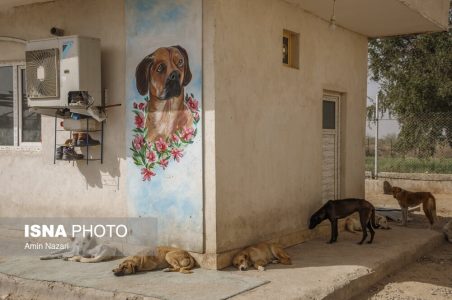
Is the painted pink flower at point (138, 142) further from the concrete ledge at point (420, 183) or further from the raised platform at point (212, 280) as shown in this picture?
the concrete ledge at point (420, 183)

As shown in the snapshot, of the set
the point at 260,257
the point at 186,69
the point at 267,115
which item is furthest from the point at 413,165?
the point at 186,69

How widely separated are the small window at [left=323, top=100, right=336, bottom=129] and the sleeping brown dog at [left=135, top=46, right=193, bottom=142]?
134 inches

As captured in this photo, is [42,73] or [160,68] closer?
[160,68]

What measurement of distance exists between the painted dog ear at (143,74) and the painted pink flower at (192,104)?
66 cm

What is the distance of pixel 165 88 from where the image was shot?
6.20m

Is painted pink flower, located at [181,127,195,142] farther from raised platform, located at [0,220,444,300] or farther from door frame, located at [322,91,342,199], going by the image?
door frame, located at [322,91,342,199]

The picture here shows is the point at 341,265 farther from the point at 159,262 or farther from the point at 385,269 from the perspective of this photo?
the point at 159,262

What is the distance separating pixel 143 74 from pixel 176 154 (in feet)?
3.72

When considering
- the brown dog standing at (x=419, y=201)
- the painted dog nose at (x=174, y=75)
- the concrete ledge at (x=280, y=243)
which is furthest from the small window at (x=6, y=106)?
the brown dog standing at (x=419, y=201)

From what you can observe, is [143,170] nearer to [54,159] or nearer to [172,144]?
[172,144]

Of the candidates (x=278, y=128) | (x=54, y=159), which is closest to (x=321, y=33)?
(x=278, y=128)

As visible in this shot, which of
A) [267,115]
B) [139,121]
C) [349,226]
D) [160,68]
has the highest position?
[160,68]

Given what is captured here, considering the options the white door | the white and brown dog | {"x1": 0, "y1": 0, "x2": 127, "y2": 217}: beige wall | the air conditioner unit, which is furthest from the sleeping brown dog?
the white door

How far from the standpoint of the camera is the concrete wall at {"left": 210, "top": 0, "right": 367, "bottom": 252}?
19.7 feet
